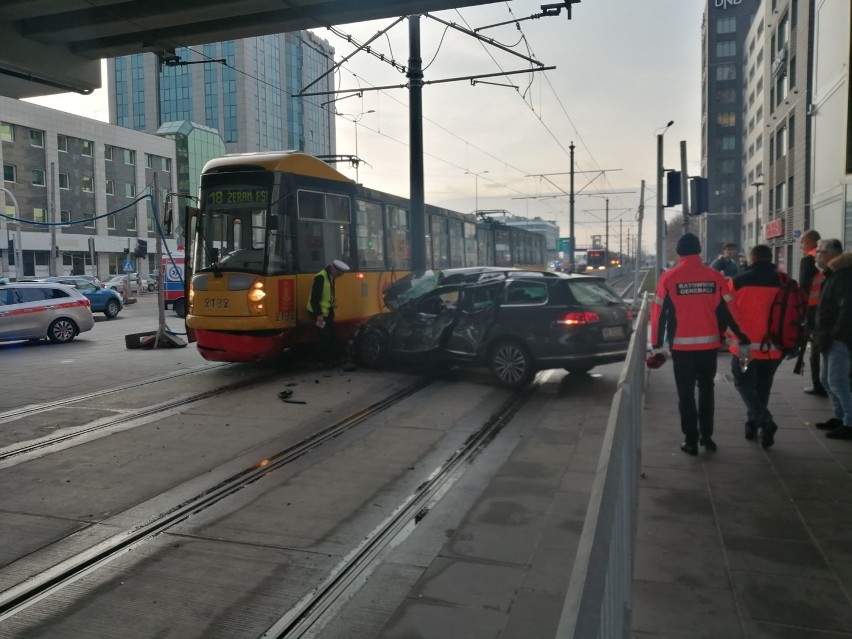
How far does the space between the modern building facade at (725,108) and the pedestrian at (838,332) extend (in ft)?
259

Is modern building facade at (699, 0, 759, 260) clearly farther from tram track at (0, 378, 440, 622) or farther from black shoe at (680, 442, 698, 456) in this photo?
tram track at (0, 378, 440, 622)

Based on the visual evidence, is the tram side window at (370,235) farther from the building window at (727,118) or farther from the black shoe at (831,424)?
the building window at (727,118)

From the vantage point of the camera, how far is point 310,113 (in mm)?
85812

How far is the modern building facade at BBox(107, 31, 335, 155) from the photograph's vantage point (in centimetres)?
7812

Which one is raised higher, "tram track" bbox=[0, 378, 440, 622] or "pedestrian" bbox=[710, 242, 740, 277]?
"pedestrian" bbox=[710, 242, 740, 277]

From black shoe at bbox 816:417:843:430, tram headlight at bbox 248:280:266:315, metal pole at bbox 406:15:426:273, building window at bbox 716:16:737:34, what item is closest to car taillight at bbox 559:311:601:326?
black shoe at bbox 816:417:843:430

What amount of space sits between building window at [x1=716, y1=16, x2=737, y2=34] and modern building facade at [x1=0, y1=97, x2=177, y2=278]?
59802 millimetres

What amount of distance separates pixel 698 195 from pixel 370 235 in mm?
6225

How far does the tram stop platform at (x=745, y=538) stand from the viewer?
Result: 11.8 ft

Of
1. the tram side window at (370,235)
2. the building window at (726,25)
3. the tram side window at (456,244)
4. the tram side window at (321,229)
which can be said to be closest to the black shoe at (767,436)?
the tram side window at (321,229)

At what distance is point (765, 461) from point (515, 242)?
23.8 m

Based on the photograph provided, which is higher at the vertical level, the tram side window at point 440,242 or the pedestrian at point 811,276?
the tram side window at point 440,242


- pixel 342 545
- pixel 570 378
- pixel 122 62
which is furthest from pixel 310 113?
pixel 342 545

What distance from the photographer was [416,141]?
16.3 m
